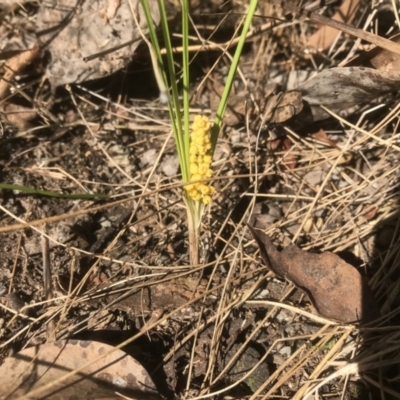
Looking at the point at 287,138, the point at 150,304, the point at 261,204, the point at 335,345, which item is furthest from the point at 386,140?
the point at 150,304

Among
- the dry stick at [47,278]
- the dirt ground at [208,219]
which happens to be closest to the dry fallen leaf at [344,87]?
the dirt ground at [208,219]

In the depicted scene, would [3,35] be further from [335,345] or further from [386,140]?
[335,345]

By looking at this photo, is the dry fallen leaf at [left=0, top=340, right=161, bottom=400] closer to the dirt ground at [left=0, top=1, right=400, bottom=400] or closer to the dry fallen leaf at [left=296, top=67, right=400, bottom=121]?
the dirt ground at [left=0, top=1, right=400, bottom=400]

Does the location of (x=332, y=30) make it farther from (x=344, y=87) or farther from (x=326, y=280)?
(x=326, y=280)

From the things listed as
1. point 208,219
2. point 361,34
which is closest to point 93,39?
point 208,219

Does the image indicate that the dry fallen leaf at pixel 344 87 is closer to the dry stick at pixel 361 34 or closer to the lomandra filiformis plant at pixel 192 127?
the dry stick at pixel 361 34

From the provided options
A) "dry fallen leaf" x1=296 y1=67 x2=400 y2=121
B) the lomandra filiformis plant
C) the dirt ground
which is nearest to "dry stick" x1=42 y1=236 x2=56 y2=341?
the dirt ground
